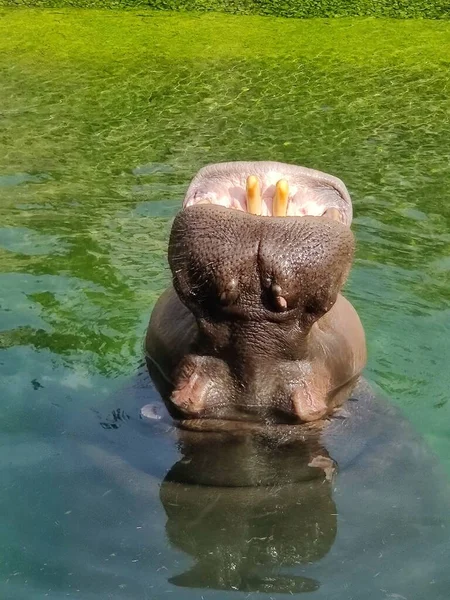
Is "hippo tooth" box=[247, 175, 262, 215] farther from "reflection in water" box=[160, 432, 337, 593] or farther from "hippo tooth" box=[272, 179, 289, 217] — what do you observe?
"reflection in water" box=[160, 432, 337, 593]

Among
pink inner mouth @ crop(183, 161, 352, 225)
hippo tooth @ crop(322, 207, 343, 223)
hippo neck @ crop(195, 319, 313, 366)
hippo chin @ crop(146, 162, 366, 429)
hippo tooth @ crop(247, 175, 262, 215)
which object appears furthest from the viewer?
pink inner mouth @ crop(183, 161, 352, 225)

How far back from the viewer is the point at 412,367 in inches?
246

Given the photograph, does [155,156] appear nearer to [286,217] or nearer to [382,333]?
[382,333]

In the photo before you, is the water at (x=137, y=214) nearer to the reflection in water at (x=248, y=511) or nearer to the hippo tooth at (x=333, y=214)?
the reflection in water at (x=248, y=511)

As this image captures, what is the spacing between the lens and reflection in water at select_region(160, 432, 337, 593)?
164 inches

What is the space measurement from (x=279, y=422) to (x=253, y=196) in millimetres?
1041

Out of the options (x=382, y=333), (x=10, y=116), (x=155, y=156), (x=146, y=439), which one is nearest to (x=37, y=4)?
(x=10, y=116)

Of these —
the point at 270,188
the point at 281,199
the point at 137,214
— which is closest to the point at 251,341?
the point at 281,199

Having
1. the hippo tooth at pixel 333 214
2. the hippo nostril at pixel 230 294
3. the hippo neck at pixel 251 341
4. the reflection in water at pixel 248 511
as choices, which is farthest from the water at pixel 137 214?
the hippo tooth at pixel 333 214

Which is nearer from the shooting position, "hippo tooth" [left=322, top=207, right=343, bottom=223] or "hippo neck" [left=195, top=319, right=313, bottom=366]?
"hippo neck" [left=195, top=319, right=313, bottom=366]

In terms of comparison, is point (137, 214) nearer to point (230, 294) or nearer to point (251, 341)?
point (251, 341)

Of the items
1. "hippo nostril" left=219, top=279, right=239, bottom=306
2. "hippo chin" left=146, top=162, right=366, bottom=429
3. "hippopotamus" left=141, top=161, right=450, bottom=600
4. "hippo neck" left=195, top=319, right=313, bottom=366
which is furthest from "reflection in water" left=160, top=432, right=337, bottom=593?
"hippo nostril" left=219, top=279, right=239, bottom=306

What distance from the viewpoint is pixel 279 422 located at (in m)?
4.65

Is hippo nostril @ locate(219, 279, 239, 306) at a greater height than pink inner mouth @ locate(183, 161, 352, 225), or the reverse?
pink inner mouth @ locate(183, 161, 352, 225)
